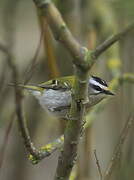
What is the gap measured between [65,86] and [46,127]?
1263mm

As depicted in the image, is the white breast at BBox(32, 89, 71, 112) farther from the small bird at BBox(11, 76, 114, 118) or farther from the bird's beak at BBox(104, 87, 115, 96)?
the bird's beak at BBox(104, 87, 115, 96)

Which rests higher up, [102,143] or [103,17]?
[103,17]

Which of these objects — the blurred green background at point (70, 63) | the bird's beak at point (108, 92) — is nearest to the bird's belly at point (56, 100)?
the blurred green background at point (70, 63)

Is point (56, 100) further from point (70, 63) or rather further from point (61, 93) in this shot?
point (70, 63)

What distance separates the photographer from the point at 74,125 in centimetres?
198

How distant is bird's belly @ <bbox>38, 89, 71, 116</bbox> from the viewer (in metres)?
3.18

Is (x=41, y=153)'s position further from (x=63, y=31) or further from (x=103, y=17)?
(x=103, y=17)

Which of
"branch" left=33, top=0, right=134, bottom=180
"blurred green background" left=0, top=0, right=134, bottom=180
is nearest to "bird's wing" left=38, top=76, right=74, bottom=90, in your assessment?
"blurred green background" left=0, top=0, right=134, bottom=180

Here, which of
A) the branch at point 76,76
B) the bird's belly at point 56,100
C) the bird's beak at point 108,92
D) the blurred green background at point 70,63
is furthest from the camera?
the blurred green background at point 70,63

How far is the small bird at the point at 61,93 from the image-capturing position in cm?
289

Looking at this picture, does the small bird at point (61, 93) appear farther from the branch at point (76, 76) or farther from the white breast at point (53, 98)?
the branch at point (76, 76)

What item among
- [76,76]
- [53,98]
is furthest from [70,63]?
[76,76]

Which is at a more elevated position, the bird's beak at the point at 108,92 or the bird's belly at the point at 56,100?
the bird's beak at the point at 108,92

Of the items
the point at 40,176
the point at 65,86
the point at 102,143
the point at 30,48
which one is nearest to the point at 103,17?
the point at 65,86
